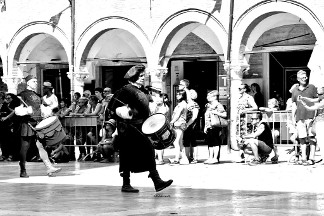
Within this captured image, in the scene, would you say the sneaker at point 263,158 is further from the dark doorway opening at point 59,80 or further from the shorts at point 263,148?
the dark doorway opening at point 59,80

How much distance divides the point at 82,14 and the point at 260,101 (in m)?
5.82

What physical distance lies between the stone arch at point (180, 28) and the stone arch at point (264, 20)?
399 mm

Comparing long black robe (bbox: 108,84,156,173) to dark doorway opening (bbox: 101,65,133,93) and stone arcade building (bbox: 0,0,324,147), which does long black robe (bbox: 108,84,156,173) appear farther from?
dark doorway opening (bbox: 101,65,133,93)

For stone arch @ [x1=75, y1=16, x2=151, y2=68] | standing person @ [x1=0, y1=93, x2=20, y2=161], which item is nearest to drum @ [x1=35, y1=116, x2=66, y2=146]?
standing person @ [x1=0, y1=93, x2=20, y2=161]

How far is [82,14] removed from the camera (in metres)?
27.4

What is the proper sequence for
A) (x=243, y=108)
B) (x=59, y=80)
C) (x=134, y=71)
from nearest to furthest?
(x=134, y=71)
(x=243, y=108)
(x=59, y=80)

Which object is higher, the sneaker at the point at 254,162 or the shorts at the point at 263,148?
the shorts at the point at 263,148

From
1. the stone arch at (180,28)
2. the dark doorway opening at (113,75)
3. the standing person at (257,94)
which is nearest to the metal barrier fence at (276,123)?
the standing person at (257,94)

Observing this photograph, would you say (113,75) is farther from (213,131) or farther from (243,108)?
(213,131)

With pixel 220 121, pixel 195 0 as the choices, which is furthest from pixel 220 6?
pixel 220 121

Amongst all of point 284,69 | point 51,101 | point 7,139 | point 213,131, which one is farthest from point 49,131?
point 284,69

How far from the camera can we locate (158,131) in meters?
12.4

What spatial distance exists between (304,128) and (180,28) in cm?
835

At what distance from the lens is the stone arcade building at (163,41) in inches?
963
